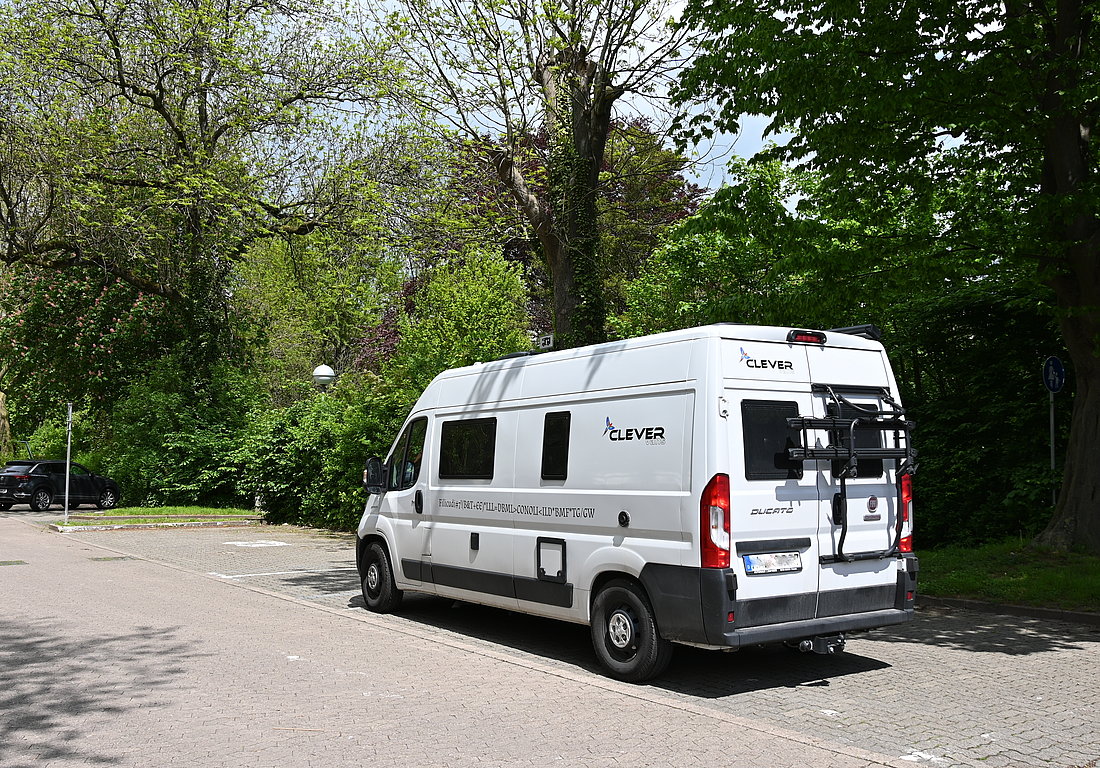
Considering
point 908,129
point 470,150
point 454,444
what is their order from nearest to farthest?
point 454,444 → point 908,129 → point 470,150

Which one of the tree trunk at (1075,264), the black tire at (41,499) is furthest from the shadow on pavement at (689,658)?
the black tire at (41,499)

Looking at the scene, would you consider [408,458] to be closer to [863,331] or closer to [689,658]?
[689,658]

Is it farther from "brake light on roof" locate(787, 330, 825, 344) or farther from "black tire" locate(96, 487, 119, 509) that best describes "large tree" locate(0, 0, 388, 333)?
"brake light on roof" locate(787, 330, 825, 344)

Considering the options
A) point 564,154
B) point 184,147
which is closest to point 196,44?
point 184,147

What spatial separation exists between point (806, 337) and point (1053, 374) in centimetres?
742

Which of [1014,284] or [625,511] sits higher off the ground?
[1014,284]

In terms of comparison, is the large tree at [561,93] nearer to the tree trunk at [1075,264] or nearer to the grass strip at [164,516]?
the tree trunk at [1075,264]

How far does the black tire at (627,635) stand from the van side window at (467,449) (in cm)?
200

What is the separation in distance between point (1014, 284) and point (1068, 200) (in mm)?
2562

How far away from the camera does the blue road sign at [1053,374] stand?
13117mm

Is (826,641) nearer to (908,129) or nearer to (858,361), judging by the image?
(858,361)

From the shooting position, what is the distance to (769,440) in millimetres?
7121

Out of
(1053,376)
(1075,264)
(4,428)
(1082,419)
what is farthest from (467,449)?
(4,428)

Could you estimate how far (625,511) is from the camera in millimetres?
7504
